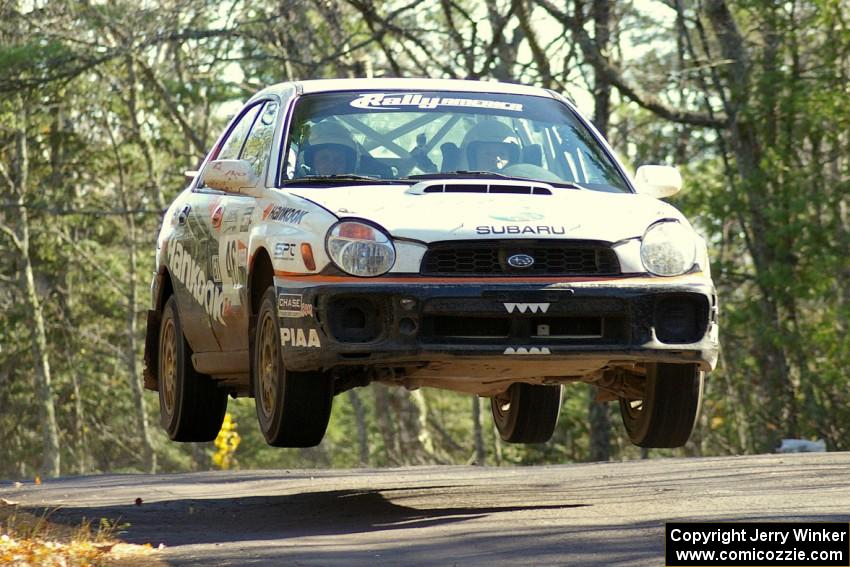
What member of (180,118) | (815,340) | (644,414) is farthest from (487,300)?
(180,118)

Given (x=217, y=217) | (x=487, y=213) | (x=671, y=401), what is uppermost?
(x=217, y=217)

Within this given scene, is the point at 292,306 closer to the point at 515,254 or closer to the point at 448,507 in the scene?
the point at 515,254

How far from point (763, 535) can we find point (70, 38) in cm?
2058

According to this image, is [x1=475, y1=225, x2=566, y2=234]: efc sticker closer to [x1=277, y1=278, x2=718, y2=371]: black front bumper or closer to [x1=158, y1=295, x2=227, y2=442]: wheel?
[x1=277, y1=278, x2=718, y2=371]: black front bumper

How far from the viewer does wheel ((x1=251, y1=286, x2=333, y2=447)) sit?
7.86 meters

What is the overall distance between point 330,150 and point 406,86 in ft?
2.72

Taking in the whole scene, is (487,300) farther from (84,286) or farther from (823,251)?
(84,286)

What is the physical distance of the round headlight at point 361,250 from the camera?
747cm

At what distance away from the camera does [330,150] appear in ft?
28.1

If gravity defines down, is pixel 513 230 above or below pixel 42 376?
above

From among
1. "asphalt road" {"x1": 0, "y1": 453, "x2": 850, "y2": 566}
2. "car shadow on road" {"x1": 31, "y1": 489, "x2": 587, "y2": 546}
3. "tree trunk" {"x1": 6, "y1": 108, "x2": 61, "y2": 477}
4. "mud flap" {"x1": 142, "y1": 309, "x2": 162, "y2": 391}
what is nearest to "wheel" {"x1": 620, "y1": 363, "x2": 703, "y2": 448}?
"asphalt road" {"x1": 0, "y1": 453, "x2": 850, "y2": 566}

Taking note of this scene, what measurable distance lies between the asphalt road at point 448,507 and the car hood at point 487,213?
134 centimetres

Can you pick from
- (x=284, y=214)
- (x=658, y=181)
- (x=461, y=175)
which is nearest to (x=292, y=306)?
(x=284, y=214)

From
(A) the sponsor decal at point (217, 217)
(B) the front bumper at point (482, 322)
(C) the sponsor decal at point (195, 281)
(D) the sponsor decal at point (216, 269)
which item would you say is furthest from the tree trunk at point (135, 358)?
(B) the front bumper at point (482, 322)
